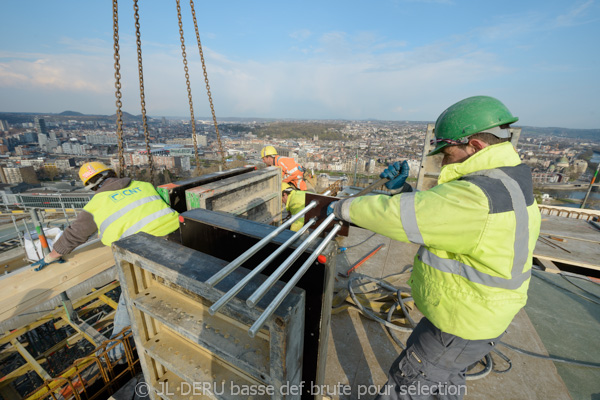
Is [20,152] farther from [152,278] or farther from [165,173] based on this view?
[152,278]

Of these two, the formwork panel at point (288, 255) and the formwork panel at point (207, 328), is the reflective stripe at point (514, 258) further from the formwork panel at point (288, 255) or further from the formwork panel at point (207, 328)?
the formwork panel at point (207, 328)

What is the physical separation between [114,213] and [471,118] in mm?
3634

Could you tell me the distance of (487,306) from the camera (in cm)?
152

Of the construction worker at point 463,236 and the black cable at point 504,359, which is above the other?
the construction worker at point 463,236

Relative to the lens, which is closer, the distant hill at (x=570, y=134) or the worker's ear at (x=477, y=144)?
the worker's ear at (x=477, y=144)

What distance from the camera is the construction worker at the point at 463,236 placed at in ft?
4.40

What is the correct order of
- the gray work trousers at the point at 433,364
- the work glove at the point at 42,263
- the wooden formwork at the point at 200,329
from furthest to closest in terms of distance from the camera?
the work glove at the point at 42,263, the gray work trousers at the point at 433,364, the wooden formwork at the point at 200,329

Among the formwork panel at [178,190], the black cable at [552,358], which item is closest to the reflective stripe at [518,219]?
the black cable at [552,358]

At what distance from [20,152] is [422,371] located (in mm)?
70429

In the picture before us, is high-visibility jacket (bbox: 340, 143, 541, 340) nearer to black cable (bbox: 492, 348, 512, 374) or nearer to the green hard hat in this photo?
the green hard hat

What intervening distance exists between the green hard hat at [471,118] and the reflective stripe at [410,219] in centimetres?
64

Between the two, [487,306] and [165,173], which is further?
[165,173]

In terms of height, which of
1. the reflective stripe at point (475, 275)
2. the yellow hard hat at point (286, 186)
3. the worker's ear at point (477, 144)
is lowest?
the yellow hard hat at point (286, 186)

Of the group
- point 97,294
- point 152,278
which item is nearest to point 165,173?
point 97,294
